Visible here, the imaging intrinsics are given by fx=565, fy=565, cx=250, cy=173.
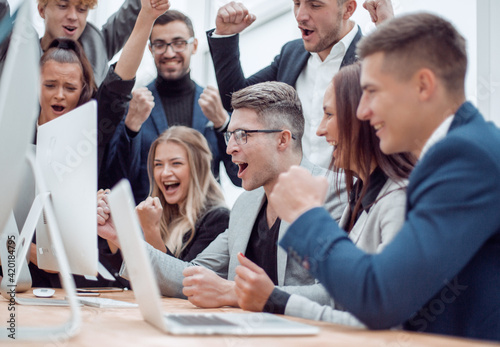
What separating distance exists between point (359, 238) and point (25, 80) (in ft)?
2.57

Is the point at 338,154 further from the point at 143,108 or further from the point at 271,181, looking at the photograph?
the point at 143,108

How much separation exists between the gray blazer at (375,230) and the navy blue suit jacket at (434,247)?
229 millimetres

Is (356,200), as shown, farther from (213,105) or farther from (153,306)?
(213,105)

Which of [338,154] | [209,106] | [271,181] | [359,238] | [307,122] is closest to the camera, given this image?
[359,238]

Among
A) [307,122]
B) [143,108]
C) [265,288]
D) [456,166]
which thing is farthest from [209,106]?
[456,166]

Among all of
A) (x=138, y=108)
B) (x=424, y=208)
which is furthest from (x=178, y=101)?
(x=424, y=208)

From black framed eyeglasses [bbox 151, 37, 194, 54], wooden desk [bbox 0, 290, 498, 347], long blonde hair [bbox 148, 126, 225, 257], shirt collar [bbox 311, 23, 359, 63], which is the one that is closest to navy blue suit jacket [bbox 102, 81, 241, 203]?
long blonde hair [bbox 148, 126, 225, 257]

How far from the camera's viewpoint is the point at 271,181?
2111 mm

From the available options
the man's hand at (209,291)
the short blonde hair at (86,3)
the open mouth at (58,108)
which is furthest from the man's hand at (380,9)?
the short blonde hair at (86,3)

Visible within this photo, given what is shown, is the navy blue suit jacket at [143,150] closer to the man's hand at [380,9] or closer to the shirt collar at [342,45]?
the shirt collar at [342,45]

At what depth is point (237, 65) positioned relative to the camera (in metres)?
2.59

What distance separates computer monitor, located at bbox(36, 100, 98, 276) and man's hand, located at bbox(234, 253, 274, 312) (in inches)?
13.3

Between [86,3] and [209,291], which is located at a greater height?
[86,3]

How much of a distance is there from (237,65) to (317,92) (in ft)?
1.35
